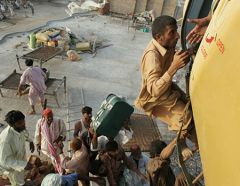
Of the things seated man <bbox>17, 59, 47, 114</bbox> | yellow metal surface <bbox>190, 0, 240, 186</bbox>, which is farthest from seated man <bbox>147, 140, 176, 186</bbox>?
seated man <bbox>17, 59, 47, 114</bbox>

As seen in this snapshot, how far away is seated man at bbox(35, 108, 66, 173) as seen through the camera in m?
5.37

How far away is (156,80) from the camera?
2.80 metres

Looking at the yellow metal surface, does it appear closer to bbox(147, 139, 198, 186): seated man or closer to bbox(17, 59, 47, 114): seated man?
bbox(147, 139, 198, 186): seated man

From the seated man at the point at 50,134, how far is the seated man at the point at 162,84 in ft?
8.50

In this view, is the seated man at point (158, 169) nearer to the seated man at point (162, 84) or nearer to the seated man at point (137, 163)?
the seated man at point (137, 163)

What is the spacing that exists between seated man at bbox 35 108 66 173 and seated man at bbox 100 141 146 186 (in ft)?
3.33

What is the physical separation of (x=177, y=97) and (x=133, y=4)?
16379 millimetres

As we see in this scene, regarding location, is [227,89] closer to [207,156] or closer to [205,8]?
[207,156]

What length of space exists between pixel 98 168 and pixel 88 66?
6.76 metres

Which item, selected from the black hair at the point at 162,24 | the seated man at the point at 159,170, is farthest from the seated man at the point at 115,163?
the black hair at the point at 162,24

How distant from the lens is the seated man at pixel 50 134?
5.37 meters

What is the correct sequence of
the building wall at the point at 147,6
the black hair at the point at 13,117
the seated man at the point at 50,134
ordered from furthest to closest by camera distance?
the building wall at the point at 147,6
the seated man at the point at 50,134
the black hair at the point at 13,117

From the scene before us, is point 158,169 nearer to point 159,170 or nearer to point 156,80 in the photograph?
point 159,170

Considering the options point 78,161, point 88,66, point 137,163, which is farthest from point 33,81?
point 88,66
